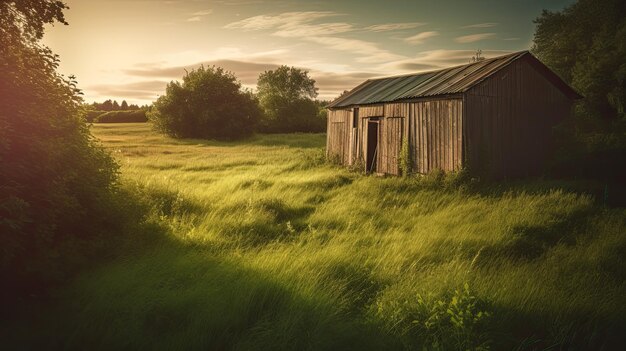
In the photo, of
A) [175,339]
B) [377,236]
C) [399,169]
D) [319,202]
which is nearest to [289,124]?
[399,169]

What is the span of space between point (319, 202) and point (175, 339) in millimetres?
7705

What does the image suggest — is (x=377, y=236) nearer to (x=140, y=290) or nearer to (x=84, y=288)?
(x=140, y=290)

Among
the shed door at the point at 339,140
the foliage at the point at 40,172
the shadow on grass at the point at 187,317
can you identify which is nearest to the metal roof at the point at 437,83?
the shed door at the point at 339,140

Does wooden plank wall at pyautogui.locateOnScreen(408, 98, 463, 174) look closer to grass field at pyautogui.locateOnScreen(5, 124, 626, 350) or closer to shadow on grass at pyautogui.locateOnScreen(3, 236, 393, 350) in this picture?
grass field at pyautogui.locateOnScreen(5, 124, 626, 350)

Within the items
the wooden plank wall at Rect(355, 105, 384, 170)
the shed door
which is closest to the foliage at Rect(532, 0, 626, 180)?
the wooden plank wall at Rect(355, 105, 384, 170)

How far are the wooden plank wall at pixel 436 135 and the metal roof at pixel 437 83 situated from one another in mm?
552

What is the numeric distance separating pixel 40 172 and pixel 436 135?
39.7 ft

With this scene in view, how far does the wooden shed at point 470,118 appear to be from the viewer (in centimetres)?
1282

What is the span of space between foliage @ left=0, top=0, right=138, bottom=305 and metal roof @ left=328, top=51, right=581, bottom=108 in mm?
11183

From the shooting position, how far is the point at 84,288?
4676 millimetres

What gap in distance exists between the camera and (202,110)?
40.7 meters

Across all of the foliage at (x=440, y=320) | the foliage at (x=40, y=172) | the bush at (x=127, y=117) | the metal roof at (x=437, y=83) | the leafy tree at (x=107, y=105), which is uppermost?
the leafy tree at (x=107, y=105)

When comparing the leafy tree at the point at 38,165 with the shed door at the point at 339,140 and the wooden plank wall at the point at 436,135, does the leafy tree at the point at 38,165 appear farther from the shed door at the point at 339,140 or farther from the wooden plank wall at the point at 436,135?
the shed door at the point at 339,140

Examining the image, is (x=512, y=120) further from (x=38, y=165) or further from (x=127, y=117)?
(x=127, y=117)
